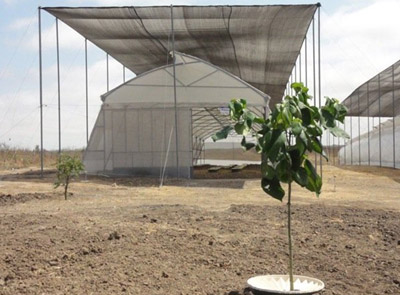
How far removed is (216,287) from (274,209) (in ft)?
17.6

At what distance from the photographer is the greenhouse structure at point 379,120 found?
2823cm

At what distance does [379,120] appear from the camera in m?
31.1

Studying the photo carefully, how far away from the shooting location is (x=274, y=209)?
36.0ft

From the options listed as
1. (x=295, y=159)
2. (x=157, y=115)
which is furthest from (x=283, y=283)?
(x=157, y=115)

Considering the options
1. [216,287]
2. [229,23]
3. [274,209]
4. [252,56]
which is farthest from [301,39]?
[216,287]

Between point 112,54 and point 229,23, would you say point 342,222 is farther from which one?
point 112,54

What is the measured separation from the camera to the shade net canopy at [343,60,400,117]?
2631 centimetres

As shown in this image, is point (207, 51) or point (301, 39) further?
point (207, 51)

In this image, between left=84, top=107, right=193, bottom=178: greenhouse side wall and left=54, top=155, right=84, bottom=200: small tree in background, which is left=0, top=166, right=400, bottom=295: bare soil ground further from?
left=84, top=107, right=193, bottom=178: greenhouse side wall

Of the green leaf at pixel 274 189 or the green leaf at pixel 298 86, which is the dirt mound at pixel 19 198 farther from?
the green leaf at pixel 298 86

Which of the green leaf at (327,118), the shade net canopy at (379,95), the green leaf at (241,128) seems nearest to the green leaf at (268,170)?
the green leaf at (241,128)

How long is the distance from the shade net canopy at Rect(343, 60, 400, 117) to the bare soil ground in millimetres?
15764

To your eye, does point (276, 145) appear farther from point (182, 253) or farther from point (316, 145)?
point (182, 253)

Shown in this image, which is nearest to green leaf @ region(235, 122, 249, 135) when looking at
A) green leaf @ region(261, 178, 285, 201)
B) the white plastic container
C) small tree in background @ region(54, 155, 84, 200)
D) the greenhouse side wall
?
green leaf @ region(261, 178, 285, 201)
